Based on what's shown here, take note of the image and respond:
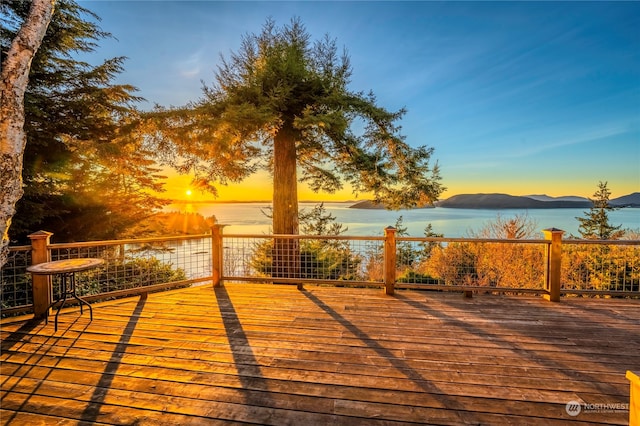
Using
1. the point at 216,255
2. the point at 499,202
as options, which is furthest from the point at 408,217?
the point at 216,255

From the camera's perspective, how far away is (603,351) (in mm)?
2760

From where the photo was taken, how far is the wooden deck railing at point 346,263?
13.9ft

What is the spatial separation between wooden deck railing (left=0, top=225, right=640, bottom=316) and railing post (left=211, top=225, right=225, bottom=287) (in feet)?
0.06

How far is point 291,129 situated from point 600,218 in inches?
847

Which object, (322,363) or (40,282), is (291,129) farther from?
Answer: (322,363)

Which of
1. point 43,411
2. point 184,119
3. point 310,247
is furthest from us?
point 310,247

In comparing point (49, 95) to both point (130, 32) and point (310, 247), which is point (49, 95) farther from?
point (310, 247)

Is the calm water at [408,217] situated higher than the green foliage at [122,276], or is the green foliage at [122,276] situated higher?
the calm water at [408,217]

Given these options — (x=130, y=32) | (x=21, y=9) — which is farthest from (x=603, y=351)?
(x=21, y=9)

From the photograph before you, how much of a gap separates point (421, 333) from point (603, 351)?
178cm

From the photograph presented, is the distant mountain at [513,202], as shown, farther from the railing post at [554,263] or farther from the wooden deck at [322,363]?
the wooden deck at [322,363]

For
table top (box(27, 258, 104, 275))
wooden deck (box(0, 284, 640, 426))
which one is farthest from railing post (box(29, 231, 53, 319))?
table top (box(27, 258, 104, 275))

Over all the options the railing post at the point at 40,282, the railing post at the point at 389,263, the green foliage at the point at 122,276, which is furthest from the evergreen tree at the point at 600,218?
the railing post at the point at 40,282

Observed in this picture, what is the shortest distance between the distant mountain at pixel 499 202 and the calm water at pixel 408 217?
1.20ft
